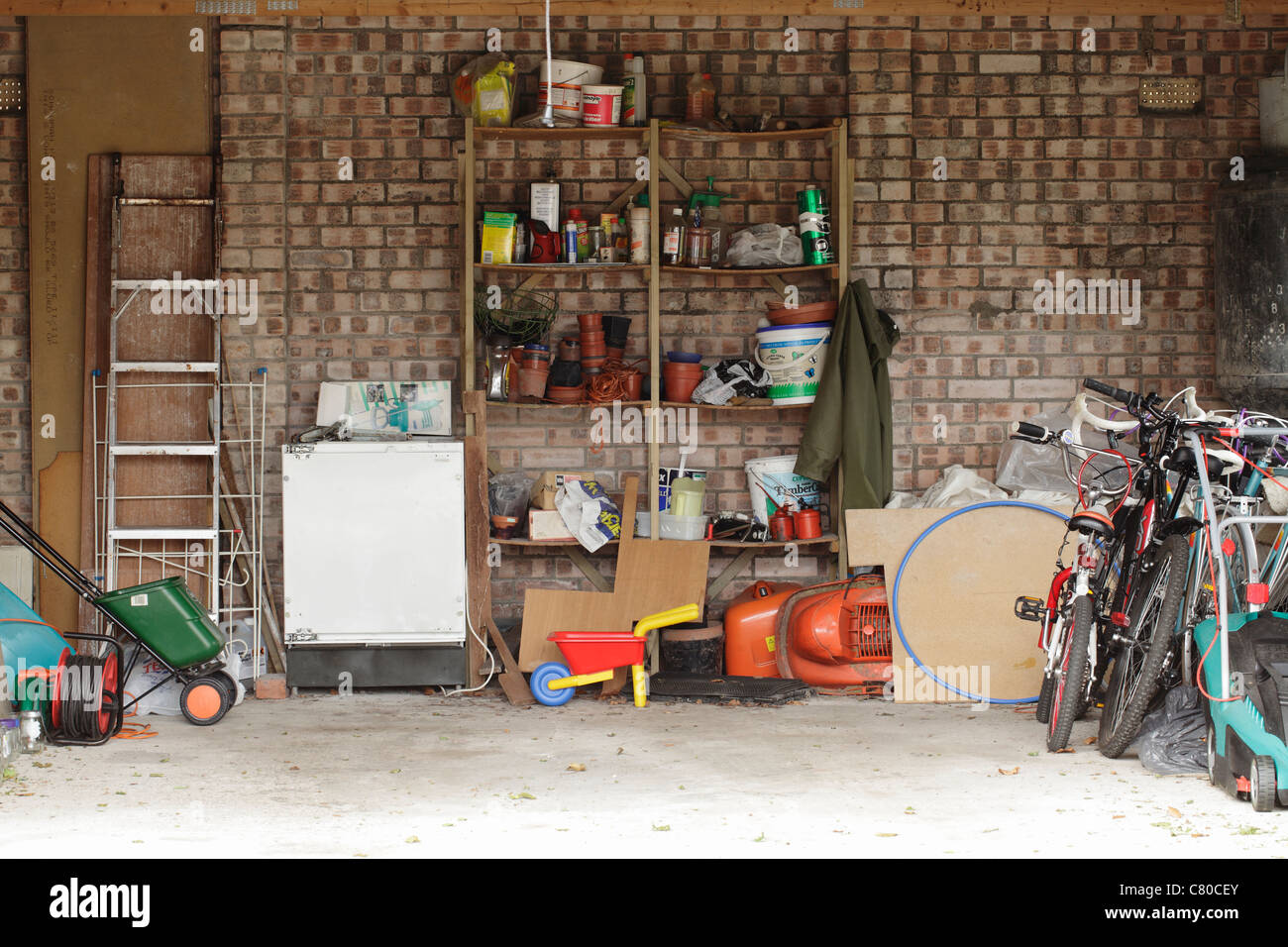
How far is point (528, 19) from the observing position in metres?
5.83

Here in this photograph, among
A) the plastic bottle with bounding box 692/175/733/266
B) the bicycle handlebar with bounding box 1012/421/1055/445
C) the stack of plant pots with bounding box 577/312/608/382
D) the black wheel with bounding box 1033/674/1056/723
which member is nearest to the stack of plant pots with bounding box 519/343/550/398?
the stack of plant pots with bounding box 577/312/608/382

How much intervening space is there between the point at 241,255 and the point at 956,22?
140 inches

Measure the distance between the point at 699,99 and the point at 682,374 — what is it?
50.3 inches

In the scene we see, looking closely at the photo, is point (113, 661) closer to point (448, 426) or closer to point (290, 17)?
point (448, 426)

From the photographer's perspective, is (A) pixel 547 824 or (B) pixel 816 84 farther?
(B) pixel 816 84

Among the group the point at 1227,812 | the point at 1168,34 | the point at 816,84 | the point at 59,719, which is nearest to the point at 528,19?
the point at 816,84

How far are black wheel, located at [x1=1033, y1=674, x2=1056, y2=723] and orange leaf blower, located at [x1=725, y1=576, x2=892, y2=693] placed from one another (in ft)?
2.48

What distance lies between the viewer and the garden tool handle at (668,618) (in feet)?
17.0

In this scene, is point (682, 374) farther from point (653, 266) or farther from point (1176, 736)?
point (1176, 736)

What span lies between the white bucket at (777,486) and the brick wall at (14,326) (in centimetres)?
345

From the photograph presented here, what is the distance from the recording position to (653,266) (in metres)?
5.59

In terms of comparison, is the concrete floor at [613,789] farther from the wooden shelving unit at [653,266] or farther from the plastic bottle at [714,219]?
the plastic bottle at [714,219]

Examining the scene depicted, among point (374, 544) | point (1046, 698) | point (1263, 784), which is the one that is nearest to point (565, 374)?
point (374, 544)

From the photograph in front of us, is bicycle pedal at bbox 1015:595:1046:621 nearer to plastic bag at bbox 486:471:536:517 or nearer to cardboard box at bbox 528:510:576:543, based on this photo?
cardboard box at bbox 528:510:576:543
